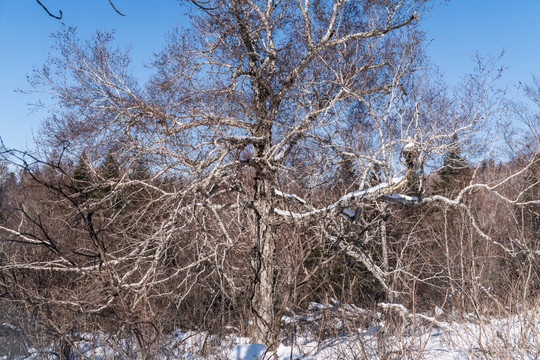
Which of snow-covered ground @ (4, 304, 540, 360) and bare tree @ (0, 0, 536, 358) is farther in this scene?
bare tree @ (0, 0, 536, 358)

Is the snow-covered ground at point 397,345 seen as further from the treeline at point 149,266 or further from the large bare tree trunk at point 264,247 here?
the large bare tree trunk at point 264,247

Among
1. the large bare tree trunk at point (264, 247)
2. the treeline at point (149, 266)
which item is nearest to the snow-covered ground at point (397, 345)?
the treeline at point (149, 266)

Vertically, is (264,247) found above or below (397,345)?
above

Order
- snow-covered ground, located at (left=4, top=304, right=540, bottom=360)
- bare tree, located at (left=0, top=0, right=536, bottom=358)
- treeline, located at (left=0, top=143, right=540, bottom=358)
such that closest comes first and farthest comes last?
snow-covered ground, located at (left=4, top=304, right=540, bottom=360) → treeline, located at (left=0, top=143, right=540, bottom=358) → bare tree, located at (left=0, top=0, right=536, bottom=358)

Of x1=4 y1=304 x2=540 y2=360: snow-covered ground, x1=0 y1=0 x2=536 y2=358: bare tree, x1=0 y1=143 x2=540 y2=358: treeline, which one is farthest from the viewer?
x1=0 y1=0 x2=536 y2=358: bare tree

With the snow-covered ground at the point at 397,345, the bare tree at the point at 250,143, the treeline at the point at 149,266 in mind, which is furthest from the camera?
the bare tree at the point at 250,143

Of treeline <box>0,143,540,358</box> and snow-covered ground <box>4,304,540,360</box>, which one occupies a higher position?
treeline <box>0,143,540,358</box>

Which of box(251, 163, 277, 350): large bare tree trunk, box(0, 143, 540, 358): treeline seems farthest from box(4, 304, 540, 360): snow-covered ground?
box(251, 163, 277, 350): large bare tree trunk

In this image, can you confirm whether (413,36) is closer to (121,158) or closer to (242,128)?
(242,128)

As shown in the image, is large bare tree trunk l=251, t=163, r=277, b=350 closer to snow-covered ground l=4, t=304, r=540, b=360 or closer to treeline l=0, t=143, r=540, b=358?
treeline l=0, t=143, r=540, b=358

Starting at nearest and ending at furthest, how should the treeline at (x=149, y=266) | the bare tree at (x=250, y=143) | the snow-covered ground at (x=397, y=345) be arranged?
the snow-covered ground at (x=397, y=345) < the treeline at (x=149, y=266) < the bare tree at (x=250, y=143)

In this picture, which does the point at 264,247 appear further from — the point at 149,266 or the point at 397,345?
the point at 397,345

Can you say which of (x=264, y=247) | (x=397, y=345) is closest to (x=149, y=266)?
(x=264, y=247)

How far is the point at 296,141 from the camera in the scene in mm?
7523
